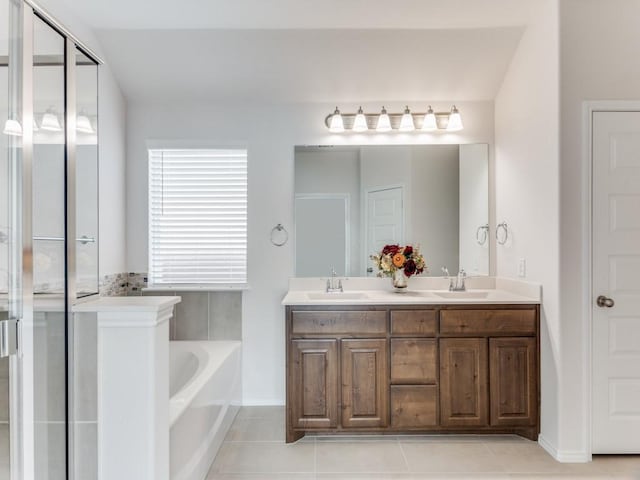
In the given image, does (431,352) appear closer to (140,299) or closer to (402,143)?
(402,143)

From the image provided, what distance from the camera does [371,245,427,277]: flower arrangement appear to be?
3230mm

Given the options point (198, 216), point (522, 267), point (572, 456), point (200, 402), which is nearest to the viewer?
point (200, 402)

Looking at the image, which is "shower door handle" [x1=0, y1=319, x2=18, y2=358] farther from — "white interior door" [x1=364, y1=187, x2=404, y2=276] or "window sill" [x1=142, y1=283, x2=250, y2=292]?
"white interior door" [x1=364, y1=187, x2=404, y2=276]

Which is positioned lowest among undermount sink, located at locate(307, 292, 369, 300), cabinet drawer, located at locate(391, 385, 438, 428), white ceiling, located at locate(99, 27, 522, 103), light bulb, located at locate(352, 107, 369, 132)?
cabinet drawer, located at locate(391, 385, 438, 428)

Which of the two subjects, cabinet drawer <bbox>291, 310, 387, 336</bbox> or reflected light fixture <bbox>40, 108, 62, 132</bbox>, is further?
cabinet drawer <bbox>291, 310, 387, 336</bbox>

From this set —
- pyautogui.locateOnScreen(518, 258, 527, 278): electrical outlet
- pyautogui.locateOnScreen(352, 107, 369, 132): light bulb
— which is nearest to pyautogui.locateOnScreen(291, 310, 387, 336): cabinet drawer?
pyautogui.locateOnScreen(518, 258, 527, 278): electrical outlet

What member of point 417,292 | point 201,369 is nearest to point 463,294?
point 417,292

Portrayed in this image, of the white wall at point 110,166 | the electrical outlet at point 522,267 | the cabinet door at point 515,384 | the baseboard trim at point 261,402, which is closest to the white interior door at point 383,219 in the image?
the electrical outlet at point 522,267

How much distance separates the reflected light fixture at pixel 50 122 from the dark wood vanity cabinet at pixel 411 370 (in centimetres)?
166

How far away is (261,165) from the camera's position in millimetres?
3436

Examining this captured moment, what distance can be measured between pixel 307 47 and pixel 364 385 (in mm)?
2353

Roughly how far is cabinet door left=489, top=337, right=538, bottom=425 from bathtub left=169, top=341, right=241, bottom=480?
174cm

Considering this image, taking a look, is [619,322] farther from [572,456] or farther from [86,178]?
[86,178]

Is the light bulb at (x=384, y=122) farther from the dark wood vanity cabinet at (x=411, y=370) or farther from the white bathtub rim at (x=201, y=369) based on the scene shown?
the white bathtub rim at (x=201, y=369)
